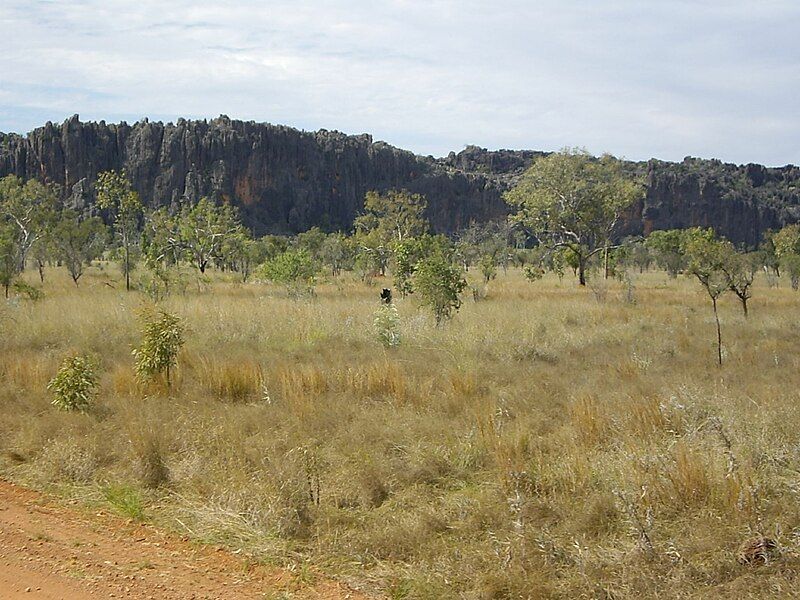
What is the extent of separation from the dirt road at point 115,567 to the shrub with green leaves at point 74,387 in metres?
2.45

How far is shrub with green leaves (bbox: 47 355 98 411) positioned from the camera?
25.3 feet

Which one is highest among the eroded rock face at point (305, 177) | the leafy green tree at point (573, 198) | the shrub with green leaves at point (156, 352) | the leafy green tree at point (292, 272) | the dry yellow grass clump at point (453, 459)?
the eroded rock face at point (305, 177)

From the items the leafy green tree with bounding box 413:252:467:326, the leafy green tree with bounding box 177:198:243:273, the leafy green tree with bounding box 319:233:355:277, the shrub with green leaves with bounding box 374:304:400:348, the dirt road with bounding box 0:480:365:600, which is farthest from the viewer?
the leafy green tree with bounding box 319:233:355:277

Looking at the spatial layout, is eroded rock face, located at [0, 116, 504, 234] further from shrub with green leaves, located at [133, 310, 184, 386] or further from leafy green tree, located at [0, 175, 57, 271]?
shrub with green leaves, located at [133, 310, 184, 386]

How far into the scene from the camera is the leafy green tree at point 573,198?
3444cm

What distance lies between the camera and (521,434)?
649cm

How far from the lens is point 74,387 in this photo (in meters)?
7.84

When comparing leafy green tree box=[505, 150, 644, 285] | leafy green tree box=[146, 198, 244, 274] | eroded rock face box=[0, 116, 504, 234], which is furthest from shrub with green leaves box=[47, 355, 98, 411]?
eroded rock face box=[0, 116, 504, 234]

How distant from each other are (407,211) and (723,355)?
30.8 m

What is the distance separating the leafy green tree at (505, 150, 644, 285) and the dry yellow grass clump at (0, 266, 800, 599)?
23.4 meters

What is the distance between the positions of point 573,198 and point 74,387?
2982 centimetres

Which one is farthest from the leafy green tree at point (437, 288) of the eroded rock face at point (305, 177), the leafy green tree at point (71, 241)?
the eroded rock face at point (305, 177)

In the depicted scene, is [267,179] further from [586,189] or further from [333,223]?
[586,189]

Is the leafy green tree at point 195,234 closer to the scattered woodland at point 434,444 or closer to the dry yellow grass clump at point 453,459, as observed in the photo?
the scattered woodland at point 434,444
